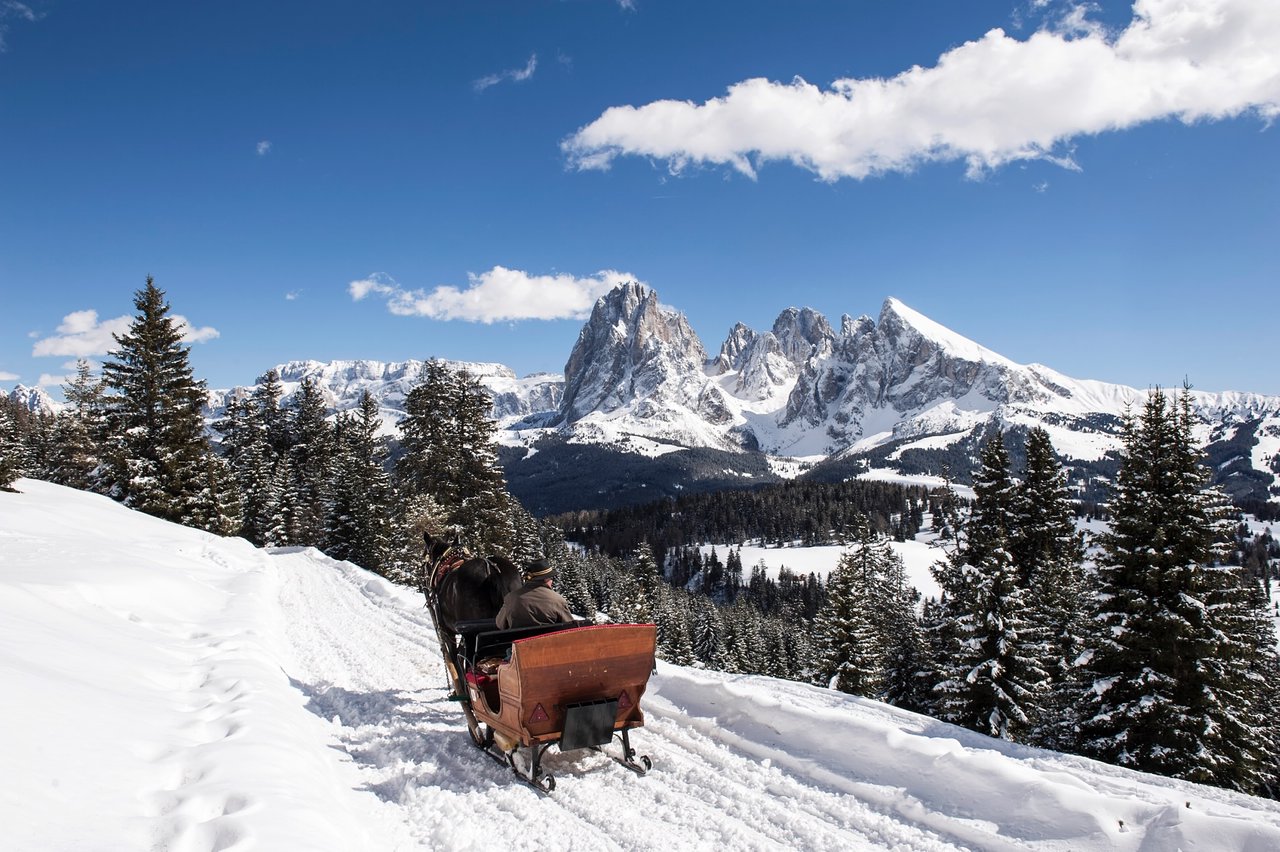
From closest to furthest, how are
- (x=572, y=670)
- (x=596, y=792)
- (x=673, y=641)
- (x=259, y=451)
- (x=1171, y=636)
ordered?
(x=596, y=792), (x=572, y=670), (x=1171, y=636), (x=259, y=451), (x=673, y=641)

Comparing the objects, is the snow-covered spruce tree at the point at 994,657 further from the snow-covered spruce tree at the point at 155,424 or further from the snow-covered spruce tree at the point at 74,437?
the snow-covered spruce tree at the point at 74,437

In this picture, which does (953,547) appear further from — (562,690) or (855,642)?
(562,690)

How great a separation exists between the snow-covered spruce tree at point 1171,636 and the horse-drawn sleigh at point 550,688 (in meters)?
15.9

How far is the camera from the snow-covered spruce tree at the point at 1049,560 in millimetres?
23031

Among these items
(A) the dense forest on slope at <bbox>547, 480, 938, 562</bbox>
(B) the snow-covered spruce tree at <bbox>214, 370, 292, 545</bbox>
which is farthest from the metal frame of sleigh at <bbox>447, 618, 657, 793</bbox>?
(A) the dense forest on slope at <bbox>547, 480, 938, 562</bbox>

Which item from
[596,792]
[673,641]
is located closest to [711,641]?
[673,641]

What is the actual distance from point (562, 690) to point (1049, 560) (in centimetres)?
2389

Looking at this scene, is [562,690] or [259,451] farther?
[259,451]

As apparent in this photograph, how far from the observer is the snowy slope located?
426 centimetres

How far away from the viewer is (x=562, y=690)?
6004 millimetres

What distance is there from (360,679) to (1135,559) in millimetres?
18379

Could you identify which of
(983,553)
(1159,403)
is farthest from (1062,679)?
(1159,403)

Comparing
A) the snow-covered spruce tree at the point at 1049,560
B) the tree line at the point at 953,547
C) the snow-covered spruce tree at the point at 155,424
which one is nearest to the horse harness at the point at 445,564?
the tree line at the point at 953,547

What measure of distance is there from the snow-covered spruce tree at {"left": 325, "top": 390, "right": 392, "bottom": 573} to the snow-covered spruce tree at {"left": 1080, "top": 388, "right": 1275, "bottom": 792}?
3524 centimetres
